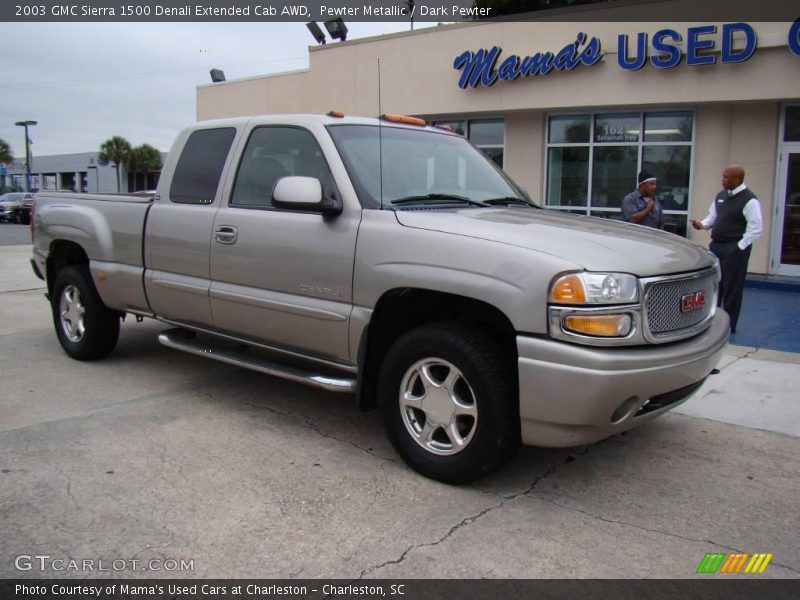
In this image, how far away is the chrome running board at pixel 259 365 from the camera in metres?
3.92

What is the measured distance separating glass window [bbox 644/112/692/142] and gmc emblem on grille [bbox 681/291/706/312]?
389 inches

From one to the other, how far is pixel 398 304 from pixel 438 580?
1.52 meters

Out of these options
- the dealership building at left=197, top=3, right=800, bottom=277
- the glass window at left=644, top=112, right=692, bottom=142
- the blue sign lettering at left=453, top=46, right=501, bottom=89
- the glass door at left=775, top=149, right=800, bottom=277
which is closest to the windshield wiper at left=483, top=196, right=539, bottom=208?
the dealership building at left=197, top=3, right=800, bottom=277

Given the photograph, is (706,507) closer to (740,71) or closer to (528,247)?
(528,247)

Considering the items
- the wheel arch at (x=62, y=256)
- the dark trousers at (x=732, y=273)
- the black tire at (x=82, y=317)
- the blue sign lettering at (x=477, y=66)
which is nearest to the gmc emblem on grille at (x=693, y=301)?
the dark trousers at (x=732, y=273)

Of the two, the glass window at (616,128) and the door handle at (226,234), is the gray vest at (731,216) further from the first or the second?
the glass window at (616,128)

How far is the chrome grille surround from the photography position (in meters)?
3.26

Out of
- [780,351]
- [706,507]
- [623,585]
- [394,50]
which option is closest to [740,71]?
[780,351]

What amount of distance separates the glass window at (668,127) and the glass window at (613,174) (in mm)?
405

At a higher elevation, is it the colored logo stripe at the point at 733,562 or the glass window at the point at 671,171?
the glass window at the point at 671,171

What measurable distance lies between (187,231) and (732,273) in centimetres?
564

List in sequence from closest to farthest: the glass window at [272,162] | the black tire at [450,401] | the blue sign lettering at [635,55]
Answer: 1. the black tire at [450,401]
2. the glass window at [272,162]
3. the blue sign lettering at [635,55]

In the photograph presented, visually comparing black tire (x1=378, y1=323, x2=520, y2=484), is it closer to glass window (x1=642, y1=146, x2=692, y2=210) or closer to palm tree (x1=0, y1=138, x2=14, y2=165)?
glass window (x1=642, y1=146, x2=692, y2=210)

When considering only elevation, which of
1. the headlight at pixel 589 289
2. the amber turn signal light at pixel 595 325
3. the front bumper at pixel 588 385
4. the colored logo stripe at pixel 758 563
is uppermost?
the headlight at pixel 589 289
